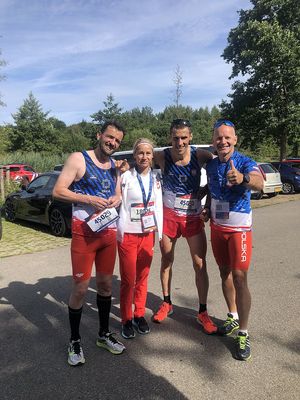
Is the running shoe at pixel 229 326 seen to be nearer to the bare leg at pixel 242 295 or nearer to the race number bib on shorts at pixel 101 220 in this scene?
the bare leg at pixel 242 295

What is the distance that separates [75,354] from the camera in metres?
3.36

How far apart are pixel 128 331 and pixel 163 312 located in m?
0.55

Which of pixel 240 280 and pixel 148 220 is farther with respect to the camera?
pixel 148 220

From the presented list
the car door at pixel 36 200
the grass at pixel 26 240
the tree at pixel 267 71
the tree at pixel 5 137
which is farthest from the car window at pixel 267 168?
the tree at pixel 5 137

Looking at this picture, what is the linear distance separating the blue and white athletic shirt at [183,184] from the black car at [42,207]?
480 cm

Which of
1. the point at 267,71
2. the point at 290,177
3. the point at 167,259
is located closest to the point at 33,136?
the point at 267,71

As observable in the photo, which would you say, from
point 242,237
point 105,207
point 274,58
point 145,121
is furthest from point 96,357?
point 145,121

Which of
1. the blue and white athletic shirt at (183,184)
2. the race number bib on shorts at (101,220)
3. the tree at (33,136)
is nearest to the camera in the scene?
the race number bib on shorts at (101,220)

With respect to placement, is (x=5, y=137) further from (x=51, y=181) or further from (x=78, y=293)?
(x=78, y=293)

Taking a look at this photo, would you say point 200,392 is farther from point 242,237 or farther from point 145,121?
point 145,121

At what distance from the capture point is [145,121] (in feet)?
315

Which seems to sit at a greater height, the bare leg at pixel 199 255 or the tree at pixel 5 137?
the tree at pixel 5 137

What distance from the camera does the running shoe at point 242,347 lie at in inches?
133

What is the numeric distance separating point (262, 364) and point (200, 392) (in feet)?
2.25
